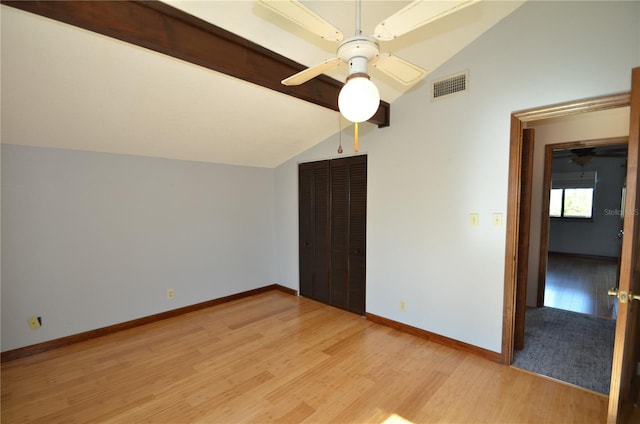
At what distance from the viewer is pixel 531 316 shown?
3398 mm

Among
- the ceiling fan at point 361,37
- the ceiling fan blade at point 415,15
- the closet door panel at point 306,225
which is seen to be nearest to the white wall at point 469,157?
the closet door panel at point 306,225

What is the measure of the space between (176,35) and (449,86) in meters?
2.26

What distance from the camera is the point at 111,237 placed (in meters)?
2.95

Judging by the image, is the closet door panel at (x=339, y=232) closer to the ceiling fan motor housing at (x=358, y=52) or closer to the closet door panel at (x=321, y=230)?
the closet door panel at (x=321, y=230)

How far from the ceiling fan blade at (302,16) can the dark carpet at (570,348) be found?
2864 mm

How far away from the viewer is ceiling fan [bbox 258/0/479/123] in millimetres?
1019

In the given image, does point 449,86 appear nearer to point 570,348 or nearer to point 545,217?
point 545,217

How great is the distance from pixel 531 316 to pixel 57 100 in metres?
5.14

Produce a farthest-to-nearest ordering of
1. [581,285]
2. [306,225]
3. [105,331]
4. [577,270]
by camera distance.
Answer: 1. [577,270]
2. [581,285]
3. [306,225]
4. [105,331]

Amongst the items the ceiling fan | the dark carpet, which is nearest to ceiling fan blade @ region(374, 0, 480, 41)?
the ceiling fan

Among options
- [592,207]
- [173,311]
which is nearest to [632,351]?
[173,311]

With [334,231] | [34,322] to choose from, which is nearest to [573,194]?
[334,231]

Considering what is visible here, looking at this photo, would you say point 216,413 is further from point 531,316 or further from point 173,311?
point 531,316

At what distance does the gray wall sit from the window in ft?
0.36
